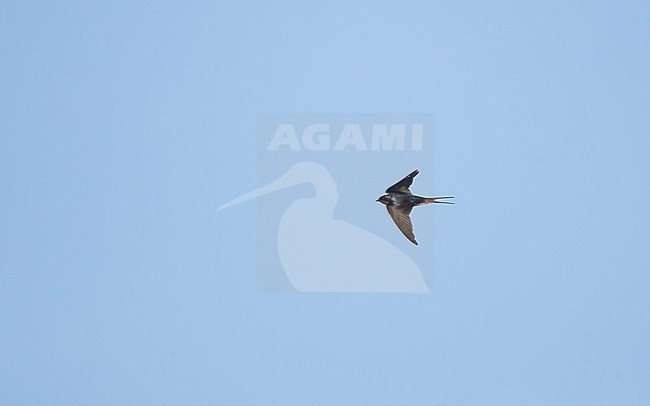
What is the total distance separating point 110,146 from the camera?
10.5 feet

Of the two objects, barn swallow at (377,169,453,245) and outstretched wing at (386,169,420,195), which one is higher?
outstretched wing at (386,169,420,195)

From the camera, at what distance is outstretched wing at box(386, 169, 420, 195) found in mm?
3047

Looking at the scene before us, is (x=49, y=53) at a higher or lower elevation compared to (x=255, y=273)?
higher

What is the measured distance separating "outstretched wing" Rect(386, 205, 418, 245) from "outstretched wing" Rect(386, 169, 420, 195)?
0.23 feet

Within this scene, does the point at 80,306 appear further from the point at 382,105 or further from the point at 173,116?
the point at 382,105

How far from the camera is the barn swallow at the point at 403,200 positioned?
10.0 feet

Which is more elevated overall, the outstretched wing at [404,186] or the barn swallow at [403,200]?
the outstretched wing at [404,186]

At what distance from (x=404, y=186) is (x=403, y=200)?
0.06 metres

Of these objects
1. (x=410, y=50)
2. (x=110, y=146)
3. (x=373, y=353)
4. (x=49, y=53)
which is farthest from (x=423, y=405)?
(x=49, y=53)

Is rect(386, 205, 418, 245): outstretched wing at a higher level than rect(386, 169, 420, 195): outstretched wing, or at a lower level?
lower

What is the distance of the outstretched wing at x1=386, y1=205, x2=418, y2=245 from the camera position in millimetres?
3074

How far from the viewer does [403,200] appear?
306 cm

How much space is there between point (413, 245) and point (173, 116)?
1.22 metres

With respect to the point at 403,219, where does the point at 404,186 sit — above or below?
above
